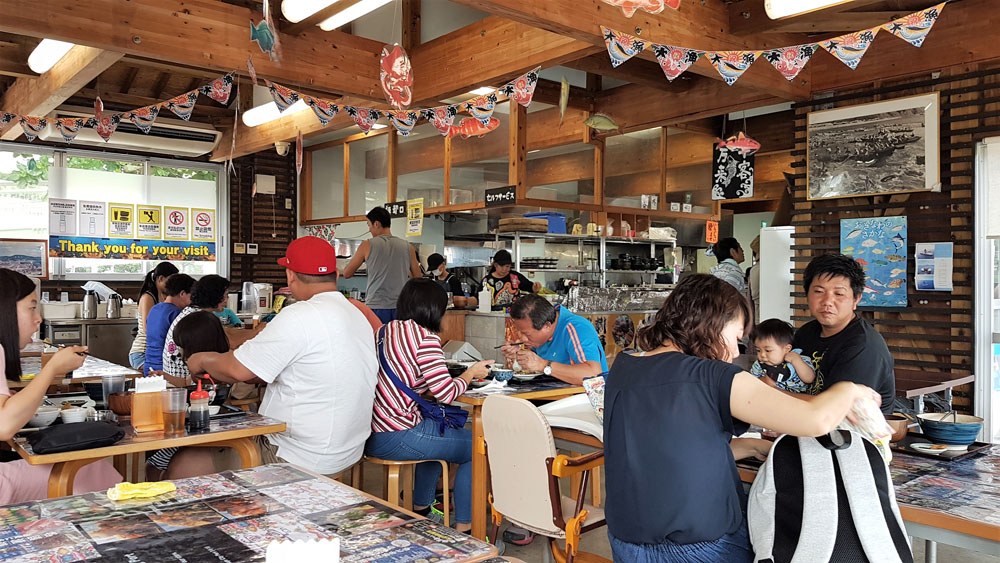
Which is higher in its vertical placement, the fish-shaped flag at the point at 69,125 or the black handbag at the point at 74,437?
the fish-shaped flag at the point at 69,125

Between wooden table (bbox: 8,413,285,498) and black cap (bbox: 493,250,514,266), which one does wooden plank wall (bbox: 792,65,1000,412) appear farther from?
wooden table (bbox: 8,413,285,498)

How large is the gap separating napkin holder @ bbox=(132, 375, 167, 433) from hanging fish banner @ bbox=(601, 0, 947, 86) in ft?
10.9

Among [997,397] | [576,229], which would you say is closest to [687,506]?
[997,397]

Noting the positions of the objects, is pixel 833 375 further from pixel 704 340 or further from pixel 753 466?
pixel 704 340

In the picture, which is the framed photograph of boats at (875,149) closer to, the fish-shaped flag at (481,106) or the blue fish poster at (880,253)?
the blue fish poster at (880,253)

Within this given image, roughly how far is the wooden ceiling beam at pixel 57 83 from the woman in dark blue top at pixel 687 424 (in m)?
5.45

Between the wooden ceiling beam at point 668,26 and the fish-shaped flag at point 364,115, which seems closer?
the wooden ceiling beam at point 668,26

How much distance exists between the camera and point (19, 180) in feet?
33.0

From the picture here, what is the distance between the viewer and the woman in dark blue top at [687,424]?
6.43 feet

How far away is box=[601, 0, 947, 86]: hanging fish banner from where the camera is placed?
4336 mm

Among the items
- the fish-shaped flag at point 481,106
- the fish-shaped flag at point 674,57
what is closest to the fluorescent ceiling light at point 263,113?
the fish-shaped flag at point 481,106

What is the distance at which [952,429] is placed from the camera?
2.63 meters

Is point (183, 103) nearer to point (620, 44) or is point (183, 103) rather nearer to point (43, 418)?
point (620, 44)

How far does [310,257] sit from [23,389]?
1.29 meters
